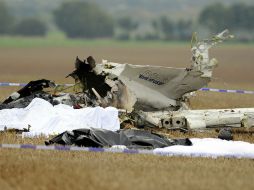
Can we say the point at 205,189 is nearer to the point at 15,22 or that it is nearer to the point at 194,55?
the point at 194,55

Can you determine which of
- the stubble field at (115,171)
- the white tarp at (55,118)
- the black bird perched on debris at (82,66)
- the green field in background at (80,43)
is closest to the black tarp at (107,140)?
the stubble field at (115,171)

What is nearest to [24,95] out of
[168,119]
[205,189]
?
[168,119]

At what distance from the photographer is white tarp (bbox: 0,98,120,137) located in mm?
16016

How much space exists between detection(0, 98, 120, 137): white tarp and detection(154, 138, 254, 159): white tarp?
8.89 feet

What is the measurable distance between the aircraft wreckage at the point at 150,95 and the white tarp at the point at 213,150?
9.99 ft

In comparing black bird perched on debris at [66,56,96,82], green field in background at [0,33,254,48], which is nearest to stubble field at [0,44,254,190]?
black bird perched on debris at [66,56,96,82]

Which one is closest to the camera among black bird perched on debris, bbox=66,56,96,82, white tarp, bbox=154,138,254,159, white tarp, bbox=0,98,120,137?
white tarp, bbox=154,138,254,159

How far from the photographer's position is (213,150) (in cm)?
1386

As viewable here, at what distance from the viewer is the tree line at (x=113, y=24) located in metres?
130

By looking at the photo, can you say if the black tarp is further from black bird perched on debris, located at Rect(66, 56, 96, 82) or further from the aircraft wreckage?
black bird perched on debris, located at Rect(66, 56, 96, 82)

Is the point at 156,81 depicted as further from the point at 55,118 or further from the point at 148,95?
the point at 55,118

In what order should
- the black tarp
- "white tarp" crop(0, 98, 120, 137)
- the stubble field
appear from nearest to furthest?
the stubble field → the black tarp → "white tarp" crop(0, 98, 120, 137)

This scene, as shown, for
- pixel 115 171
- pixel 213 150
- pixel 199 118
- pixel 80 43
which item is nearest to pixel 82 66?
pixel 199 118

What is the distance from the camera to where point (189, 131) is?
17297 mm
